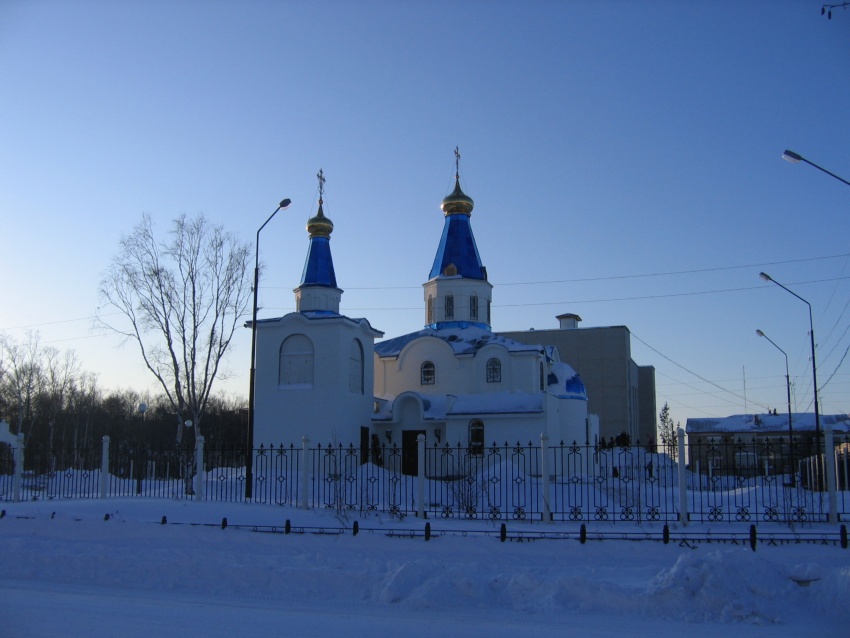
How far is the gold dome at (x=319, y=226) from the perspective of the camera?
32.5 m

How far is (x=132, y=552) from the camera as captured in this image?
1180 cm

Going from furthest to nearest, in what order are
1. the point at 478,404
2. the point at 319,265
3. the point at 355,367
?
the point at 319,265 → the point at 355,367 → the point at 478,404

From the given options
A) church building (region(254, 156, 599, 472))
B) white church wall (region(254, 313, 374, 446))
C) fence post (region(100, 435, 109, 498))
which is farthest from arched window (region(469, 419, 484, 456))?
fence post (region(100, 435, 109, 498))

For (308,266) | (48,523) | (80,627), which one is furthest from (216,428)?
(80,627)

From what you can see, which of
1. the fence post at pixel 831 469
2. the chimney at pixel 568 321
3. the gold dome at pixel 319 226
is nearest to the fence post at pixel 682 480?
the fence post at pixel 831 469

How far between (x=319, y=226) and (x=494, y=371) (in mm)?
9075

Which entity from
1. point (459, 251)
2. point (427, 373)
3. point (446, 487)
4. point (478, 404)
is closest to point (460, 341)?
point (427, 373)

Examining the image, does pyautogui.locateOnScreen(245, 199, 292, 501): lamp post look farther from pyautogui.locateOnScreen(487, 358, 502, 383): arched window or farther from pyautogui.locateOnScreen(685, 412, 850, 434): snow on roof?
pyautogui.locateOnScreen(685, 412, 850, 434): snow on roof

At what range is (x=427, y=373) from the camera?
33250 mm

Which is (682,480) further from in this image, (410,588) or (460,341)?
(460,341)

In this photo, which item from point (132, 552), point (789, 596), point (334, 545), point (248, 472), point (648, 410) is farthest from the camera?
point (648, 410)

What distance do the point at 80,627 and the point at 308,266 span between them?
2442 cm

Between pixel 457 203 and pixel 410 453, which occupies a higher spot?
pixel 457 203

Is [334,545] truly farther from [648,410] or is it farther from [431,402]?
[648,410]
